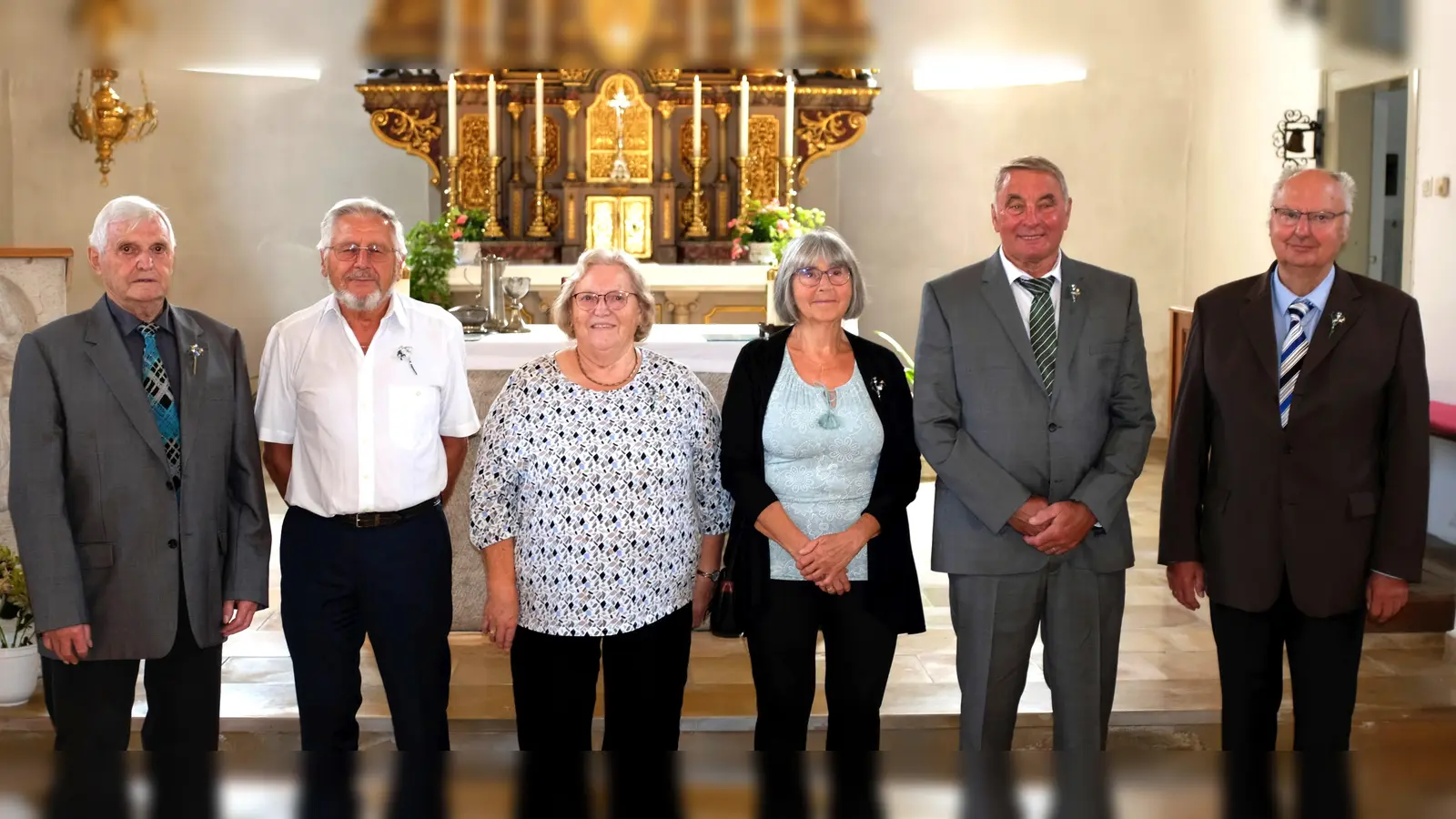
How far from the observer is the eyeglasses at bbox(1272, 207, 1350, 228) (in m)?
2.73

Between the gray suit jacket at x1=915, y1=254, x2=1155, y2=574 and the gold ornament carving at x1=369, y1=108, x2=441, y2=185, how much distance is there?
653 centimetres

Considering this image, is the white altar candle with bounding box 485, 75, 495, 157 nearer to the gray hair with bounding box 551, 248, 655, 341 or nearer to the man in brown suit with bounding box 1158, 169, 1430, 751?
the gray hair with bounding box 551, 248, 655, 341

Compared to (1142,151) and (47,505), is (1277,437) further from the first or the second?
(1142,151)

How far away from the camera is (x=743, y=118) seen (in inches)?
338

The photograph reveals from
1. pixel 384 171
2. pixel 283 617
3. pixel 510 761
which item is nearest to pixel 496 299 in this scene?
pixel 283 617

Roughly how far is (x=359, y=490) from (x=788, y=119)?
5.97m

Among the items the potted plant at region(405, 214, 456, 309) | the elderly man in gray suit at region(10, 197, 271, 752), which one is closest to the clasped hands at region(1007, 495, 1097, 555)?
the elderly man in gray suit at region(10, 197, 271, 752)

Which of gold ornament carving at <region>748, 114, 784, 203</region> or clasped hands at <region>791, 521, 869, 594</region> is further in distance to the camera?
gold ornament carving at <region>748, 114, 784, 203</region>

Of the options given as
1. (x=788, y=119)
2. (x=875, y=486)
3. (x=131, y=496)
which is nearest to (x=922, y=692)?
(x=875, y=486)

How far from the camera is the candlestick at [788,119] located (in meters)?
8.25

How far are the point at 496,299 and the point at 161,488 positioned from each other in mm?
2337

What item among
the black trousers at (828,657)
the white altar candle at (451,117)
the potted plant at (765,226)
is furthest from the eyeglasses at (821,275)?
the white altar candle at (451,117)

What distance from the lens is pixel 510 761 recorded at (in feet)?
3.01

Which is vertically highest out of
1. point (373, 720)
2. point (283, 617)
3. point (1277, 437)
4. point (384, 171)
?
point (384, 171)
